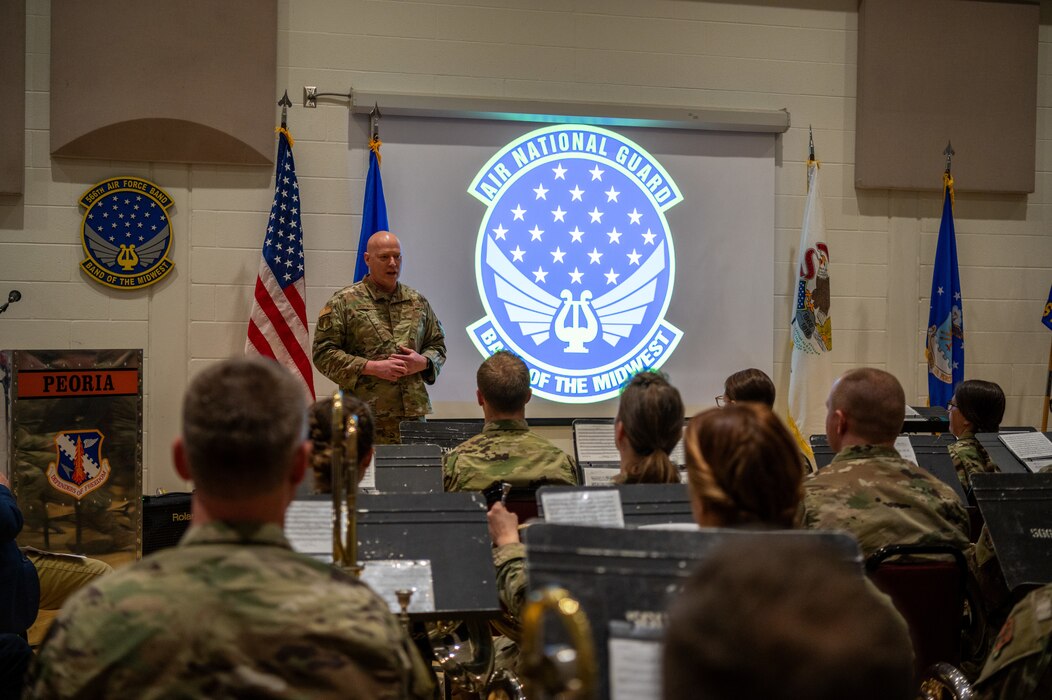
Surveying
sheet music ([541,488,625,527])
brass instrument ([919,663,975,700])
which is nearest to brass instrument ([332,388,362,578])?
sheet music ([541,488,625,527])

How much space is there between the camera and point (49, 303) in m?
5.59

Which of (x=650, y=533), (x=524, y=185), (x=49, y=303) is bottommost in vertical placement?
(x=650, y=533)

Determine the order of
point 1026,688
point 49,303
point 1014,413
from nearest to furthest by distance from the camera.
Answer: point 1026,688, point 49,303, point 1014,413

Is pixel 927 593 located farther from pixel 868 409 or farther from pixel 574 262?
pixel 574 262

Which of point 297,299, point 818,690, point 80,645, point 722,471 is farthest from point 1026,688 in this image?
point 297,299

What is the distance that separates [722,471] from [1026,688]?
615 millimetres

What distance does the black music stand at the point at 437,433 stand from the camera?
4.09 meters

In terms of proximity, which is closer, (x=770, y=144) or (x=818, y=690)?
(x=818, y=690)

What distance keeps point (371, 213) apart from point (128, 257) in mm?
1372

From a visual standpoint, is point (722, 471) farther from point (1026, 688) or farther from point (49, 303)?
point (49, 303)

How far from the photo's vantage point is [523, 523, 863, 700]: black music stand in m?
1.36

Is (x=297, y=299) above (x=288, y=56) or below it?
below

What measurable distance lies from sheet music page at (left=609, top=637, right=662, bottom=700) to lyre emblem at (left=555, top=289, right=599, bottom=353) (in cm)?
477

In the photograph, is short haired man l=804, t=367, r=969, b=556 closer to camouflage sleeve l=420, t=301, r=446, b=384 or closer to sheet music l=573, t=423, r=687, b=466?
sheet music l=573, t=423, r=687, b=466
